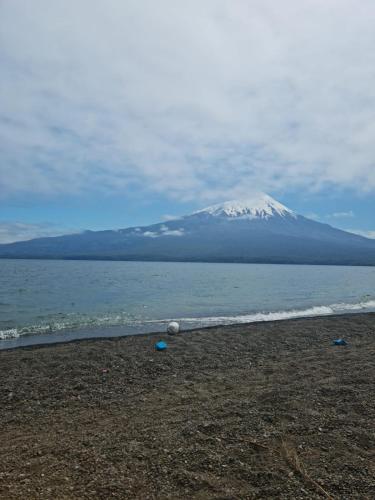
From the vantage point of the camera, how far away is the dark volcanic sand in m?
4.72

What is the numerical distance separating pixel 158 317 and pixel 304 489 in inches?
736

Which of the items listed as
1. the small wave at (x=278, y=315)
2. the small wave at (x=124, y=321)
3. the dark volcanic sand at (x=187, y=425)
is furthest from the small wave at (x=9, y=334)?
the small wave at (x=278, y=315)

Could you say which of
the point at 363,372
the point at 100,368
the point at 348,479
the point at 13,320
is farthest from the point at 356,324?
the point at 13,320

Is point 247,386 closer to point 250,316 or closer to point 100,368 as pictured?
point 100,368

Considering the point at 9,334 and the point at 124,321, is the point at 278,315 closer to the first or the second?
the point at 124,321

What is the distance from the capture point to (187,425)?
21.0 feet

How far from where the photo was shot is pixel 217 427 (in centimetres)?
628

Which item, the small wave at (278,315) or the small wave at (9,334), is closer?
the small wave at (9,334)

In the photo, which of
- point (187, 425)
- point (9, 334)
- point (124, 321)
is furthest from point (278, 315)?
point (187, 425)

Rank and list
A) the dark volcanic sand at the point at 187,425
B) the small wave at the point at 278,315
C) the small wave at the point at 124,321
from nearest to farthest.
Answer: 1. the dark volcanic sand at the point at 187,425
2. the small wave at the point at 124,321
3. the small wave at the point at 278,315

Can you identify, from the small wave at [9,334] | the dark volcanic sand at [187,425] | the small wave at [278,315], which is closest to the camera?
the dark volcanic sand at [187,425]

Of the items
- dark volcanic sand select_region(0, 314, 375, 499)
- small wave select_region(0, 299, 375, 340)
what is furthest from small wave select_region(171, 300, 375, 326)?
dark volcanic sand select_region(0, 314, 375, 499)

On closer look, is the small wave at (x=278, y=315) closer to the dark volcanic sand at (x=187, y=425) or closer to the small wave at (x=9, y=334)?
the small wave at (x=9, y=334)

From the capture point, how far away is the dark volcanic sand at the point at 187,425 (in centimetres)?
472
